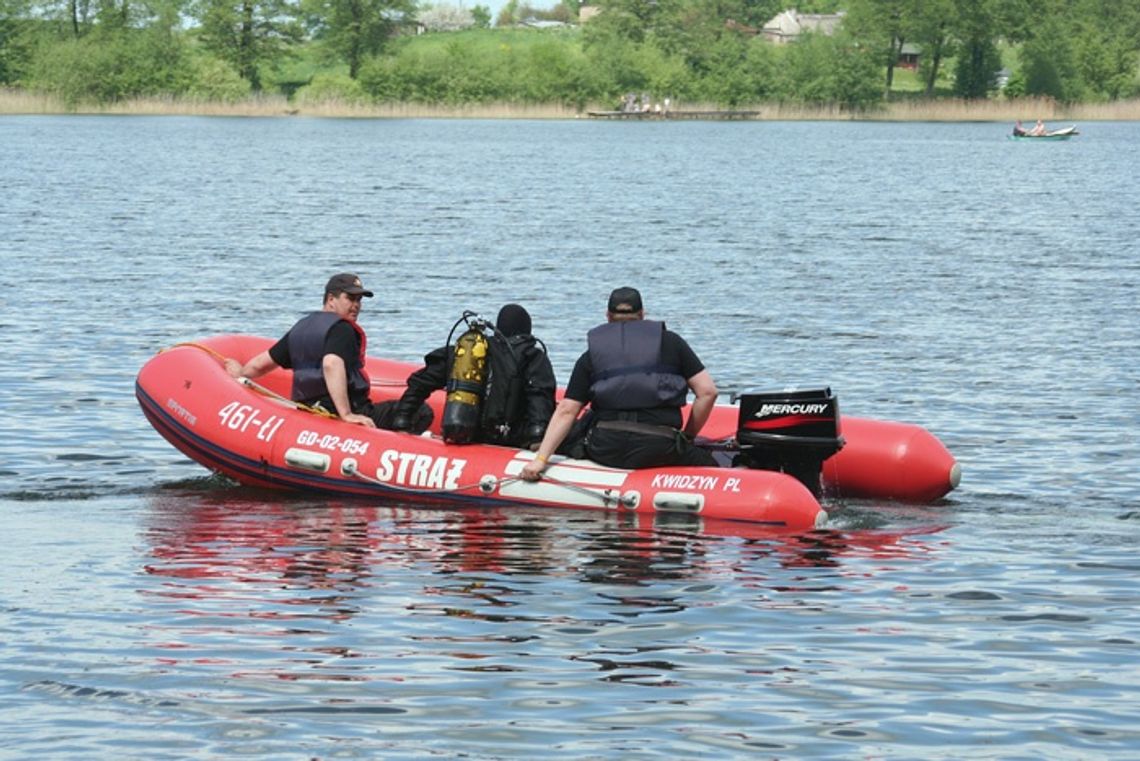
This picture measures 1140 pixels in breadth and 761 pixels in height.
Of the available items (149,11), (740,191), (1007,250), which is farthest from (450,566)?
(149,11)

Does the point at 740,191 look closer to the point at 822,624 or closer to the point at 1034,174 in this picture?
the point at 1034,174

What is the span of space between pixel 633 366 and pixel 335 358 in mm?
2160

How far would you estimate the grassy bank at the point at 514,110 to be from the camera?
9825 centimetres

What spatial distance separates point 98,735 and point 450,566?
324 centimetres

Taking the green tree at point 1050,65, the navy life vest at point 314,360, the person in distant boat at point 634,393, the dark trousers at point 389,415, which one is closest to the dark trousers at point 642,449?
the person in distant boat at point 634,393

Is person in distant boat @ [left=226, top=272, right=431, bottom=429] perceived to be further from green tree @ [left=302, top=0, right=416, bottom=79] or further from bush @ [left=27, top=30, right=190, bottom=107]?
green tree @ [left=302, top=0, right=416, bottom=79]

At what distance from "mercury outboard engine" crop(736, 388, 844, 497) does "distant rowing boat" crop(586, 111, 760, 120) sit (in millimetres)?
95231

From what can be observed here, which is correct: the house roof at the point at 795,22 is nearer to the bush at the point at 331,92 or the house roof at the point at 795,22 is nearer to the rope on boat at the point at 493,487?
Answer: the bush at the point at 331,92

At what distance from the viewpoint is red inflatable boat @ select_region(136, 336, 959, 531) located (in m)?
11.6

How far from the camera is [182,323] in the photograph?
22672 millimetres

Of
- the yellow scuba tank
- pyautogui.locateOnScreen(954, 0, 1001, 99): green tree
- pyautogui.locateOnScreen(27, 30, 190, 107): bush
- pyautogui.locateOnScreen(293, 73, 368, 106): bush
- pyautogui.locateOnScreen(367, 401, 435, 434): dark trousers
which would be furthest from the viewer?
pyautogui.locateOnScreen(954, 0, 1001, 99): green tree

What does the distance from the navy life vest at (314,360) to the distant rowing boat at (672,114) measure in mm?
94139

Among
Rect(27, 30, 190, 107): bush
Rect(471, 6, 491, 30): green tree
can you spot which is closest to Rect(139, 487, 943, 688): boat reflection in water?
Rect(27, 30, 190, 107): bush

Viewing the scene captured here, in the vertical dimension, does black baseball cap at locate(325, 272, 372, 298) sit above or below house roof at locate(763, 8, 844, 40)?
below
